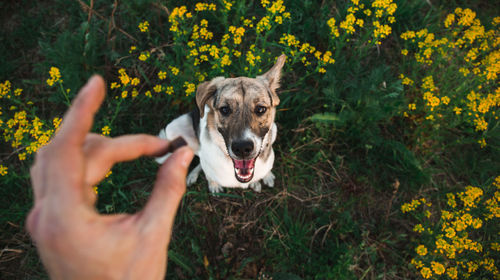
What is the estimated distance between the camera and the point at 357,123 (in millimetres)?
3762

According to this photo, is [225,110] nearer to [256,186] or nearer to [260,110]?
[260,110]

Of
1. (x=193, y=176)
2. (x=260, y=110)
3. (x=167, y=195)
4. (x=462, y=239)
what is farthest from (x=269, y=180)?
(x=167, y=195)

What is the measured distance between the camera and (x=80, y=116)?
3.69 feet

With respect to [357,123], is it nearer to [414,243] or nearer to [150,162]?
[414,243]

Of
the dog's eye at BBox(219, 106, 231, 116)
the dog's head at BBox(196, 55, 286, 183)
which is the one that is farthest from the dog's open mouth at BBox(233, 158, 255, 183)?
the dog's eye at BBox(219, 106, 231, 116)

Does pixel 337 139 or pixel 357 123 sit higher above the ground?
pixel 357 123

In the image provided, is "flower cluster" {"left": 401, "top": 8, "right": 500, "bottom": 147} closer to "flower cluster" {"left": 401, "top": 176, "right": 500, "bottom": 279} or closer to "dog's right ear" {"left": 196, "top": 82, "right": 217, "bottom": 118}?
"flower cluster" {"left": 401, "top": 176, "right": 500, "bottom": 279}

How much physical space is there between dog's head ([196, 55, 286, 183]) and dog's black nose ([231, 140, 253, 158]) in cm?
9

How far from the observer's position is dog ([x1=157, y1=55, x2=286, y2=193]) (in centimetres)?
267

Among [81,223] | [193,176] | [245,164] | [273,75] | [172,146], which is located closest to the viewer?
[81,223]

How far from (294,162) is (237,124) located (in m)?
1.57

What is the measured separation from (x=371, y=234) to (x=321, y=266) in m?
0.92

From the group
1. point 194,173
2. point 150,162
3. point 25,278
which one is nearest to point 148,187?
point 150,162

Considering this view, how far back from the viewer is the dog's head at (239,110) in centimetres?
276
